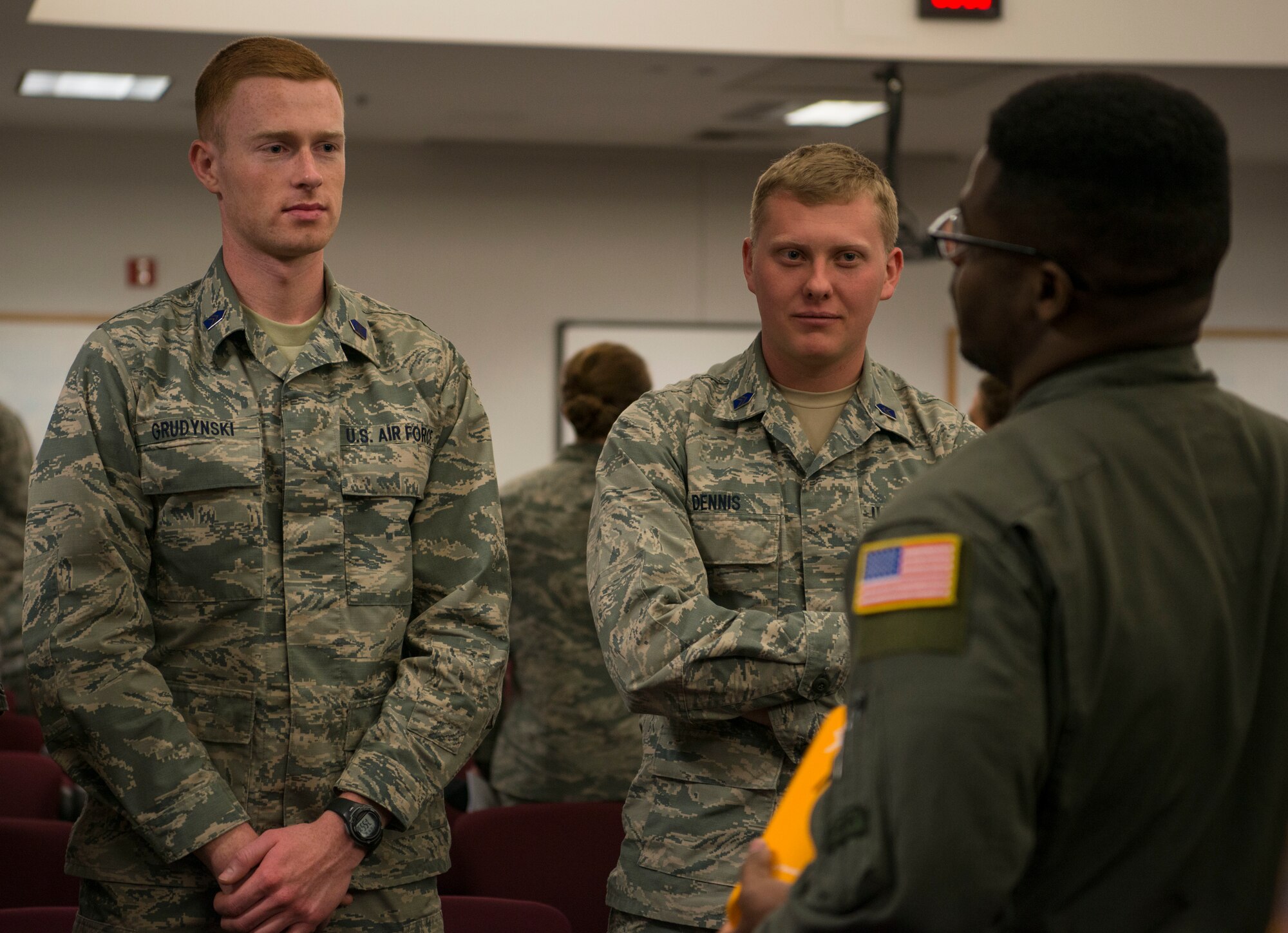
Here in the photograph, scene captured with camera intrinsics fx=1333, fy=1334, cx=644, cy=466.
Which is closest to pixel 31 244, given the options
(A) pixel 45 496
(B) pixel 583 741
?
(B) pixel 583 741

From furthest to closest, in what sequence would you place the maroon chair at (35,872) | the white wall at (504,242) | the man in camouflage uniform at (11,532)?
the white wall at (504,242)
the man in camouflage uniform at (11,532)
the maroon chair at (35,872)

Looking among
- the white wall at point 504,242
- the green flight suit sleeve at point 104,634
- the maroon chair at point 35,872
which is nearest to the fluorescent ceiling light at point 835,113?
the white wall at point 504,242

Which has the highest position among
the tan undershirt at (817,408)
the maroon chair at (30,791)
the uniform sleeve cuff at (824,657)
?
the tan undershirt at (817,408)

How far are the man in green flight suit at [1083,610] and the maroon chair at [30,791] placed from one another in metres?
2.29

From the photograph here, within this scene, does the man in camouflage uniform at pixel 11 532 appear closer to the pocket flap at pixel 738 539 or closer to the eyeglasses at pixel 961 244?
the pocket flap at pixel 738 539

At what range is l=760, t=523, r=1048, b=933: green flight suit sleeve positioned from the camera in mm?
917

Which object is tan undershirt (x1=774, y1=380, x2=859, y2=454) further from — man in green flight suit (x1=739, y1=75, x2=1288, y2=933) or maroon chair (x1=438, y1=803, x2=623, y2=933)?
man in green flight suit (x1=739, y1=75, x2=1288, y2=933)

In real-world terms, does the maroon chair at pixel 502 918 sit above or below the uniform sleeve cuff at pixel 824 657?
below

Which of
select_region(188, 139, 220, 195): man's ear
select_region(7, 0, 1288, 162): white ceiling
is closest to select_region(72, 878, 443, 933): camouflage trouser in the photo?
select_region(188, 139, 220, 195): man's ear

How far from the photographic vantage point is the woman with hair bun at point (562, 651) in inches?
135

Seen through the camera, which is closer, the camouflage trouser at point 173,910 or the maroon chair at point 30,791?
the camouflage trouser at point 173,910

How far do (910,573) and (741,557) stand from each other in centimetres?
99

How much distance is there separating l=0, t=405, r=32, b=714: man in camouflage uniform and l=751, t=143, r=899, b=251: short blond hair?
3378 millimetres

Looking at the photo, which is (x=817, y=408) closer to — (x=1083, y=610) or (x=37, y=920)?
(x=1083, y=610)
